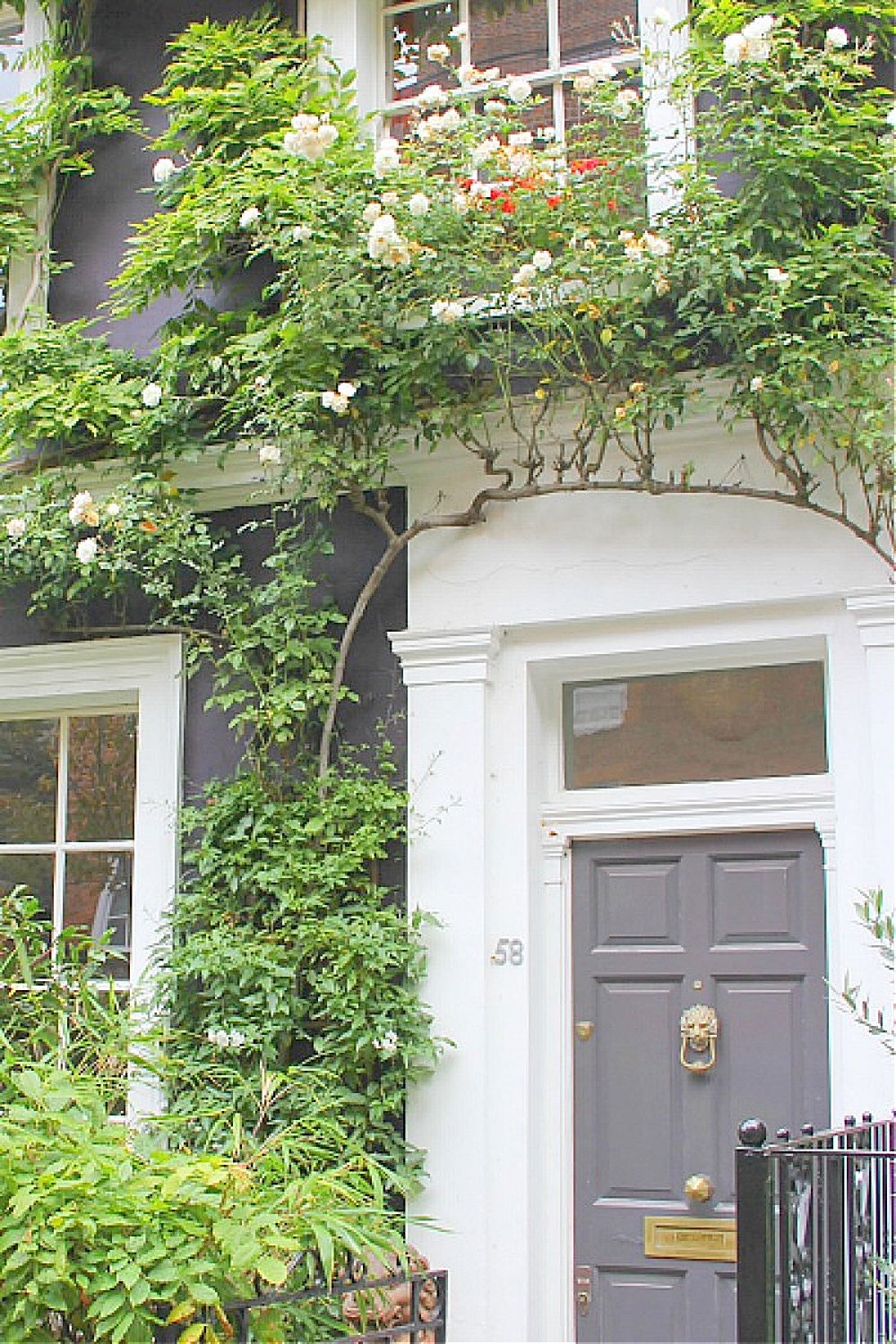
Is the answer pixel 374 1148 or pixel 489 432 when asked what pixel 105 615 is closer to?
pixel 489 432

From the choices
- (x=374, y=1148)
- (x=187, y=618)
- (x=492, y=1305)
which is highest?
(x=187, y=618)

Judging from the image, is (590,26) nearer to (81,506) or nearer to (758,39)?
(758,39)

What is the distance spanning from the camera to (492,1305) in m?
5.53

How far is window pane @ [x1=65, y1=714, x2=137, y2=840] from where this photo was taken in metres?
6.96

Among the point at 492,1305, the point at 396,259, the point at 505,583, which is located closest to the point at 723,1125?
the point at 492,1305

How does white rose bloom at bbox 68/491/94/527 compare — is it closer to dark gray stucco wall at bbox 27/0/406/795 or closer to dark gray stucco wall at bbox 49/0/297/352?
dark gray stucco wall at bbox 27/0/406/795

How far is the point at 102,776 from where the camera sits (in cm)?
704

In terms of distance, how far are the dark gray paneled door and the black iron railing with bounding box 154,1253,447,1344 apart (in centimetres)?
75

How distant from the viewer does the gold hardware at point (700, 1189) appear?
5.42 metres

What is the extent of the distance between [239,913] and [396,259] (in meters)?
2.49

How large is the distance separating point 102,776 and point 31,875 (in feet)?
1.87

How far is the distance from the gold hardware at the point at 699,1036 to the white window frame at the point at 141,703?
2.08m

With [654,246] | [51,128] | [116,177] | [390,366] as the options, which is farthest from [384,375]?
[51,128]

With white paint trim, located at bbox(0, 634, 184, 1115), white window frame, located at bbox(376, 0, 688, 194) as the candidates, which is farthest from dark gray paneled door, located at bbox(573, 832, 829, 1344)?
white window frame, located at bbox(376, 0, 688, 194)
